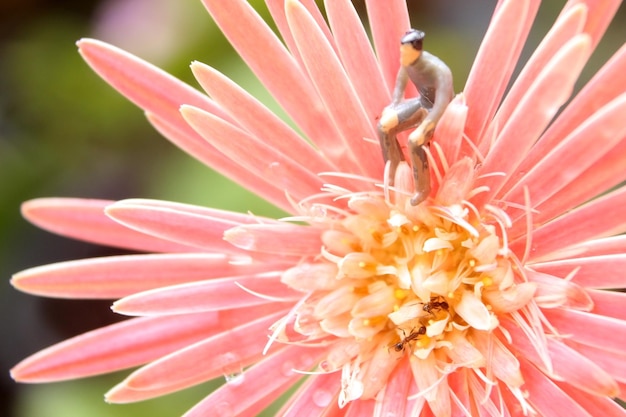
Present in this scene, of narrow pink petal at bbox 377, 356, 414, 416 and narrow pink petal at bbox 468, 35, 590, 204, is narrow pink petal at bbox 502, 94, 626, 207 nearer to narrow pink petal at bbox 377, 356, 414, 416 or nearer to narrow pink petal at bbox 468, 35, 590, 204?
narrow pink petal at bbox 468, 35, 590, 204

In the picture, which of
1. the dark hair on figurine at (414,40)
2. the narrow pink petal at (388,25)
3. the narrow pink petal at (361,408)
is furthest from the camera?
the narrow pink petal at (361,408)

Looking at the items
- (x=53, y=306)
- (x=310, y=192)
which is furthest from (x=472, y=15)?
(x=53, y=306)

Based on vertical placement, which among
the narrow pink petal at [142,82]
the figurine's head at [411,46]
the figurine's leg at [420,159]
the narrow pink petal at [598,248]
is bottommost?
the narrow pink petal at [598,248]

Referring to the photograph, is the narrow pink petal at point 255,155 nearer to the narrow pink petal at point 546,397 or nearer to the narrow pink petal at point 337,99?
the narrow pink petal at point 337,99

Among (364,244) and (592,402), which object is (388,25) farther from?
(592,402)

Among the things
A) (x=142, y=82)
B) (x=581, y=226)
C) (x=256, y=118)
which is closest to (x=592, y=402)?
(x=581, y=226)

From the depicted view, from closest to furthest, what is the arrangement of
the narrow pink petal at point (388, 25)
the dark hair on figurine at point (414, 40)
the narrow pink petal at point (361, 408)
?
the dark hair on figurine at point (414, 40)
the narrow pink petal at point (388, 25)
the narrow pink petal at point (361, 408)

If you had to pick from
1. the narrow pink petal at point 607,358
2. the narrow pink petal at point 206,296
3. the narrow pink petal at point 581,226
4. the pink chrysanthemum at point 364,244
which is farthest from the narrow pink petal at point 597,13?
the narrow pink petal at point 206,296
